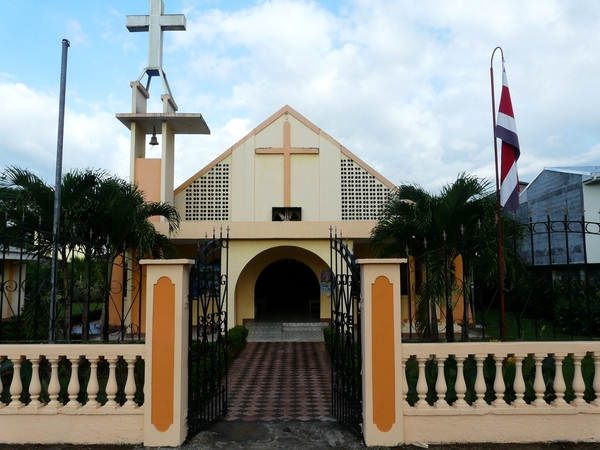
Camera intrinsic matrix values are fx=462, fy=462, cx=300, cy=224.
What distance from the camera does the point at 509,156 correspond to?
5.55 metres

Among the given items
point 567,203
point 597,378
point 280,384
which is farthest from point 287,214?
point 567,203

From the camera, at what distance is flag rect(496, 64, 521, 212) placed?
18.0 ft

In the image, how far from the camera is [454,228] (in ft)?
27.4

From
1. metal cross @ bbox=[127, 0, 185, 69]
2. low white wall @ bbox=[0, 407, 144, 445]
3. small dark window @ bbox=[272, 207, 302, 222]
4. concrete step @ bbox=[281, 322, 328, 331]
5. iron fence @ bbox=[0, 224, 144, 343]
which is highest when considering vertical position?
metal cross @ bbox=[127, 0, 185, 69]

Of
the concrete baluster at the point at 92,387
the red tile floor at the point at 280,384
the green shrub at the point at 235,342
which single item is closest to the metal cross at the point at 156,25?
the green shrub at the point at 235,342

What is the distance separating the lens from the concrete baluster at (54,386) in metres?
4.17

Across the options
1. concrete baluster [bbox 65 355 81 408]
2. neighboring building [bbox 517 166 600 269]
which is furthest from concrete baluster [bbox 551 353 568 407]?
neighboring building [bbox 517 166 600 269]

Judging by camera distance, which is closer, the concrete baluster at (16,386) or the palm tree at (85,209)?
the concrete baluster at (16,386)

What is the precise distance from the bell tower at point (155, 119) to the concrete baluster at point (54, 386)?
29.1 ft

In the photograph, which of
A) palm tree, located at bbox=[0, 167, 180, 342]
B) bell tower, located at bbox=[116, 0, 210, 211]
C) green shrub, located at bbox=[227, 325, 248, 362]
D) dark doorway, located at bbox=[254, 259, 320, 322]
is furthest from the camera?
dark doorway, located at bbox=[254, 259, 320, 322]

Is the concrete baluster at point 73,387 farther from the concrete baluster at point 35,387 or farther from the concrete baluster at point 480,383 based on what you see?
the concrete baluster at point 480,383

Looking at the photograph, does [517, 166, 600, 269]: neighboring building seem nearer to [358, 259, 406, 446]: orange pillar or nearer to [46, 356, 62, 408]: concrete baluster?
[358, 259, 406, 446]: orange pillar

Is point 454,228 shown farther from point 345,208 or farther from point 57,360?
point 57,360

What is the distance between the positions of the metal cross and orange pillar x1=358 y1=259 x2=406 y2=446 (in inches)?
452
